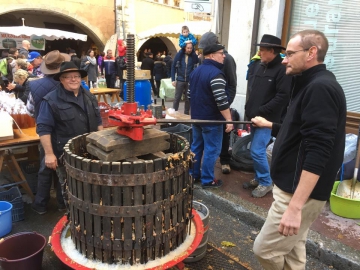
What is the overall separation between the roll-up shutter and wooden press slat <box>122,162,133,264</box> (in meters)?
4.59

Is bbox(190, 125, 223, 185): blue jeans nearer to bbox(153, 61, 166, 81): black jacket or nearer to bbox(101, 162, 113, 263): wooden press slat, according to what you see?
bbox(101, 162, 113, 263): wooden press slat

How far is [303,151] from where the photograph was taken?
2174 millimetres

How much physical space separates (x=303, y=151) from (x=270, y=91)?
2189mm

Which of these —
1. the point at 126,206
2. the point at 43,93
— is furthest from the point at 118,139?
the point at 43,93

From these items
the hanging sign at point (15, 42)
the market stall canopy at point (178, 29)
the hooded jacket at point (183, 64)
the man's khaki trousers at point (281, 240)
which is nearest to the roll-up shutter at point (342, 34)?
the hooded jacket at point (183, 64)

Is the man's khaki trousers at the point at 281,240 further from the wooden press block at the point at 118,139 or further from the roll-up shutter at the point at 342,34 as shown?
the roll-up shutter at the point at 342,34

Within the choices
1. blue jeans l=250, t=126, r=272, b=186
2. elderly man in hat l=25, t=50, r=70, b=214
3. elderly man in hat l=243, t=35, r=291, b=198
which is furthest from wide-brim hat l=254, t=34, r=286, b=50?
elderly man in hat l=25, t=50, r=70, b=214

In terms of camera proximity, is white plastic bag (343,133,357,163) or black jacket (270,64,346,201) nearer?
black jacket (270,64,346,201)

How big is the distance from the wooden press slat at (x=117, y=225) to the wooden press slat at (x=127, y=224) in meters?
0.04

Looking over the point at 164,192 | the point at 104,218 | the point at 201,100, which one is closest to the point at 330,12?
the point at 201,100

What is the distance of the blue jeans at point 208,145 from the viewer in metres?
4.52

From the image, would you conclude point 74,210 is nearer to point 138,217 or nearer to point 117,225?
point 117,225

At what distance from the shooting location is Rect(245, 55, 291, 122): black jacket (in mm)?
4059

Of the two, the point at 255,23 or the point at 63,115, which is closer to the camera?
the point at 63,115
